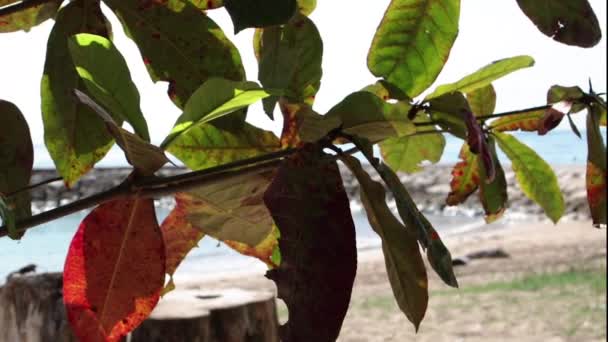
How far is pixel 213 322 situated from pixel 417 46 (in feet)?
3.65

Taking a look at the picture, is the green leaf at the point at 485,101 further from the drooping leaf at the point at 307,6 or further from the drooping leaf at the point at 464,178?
the drooping leaf at the point at 307,6

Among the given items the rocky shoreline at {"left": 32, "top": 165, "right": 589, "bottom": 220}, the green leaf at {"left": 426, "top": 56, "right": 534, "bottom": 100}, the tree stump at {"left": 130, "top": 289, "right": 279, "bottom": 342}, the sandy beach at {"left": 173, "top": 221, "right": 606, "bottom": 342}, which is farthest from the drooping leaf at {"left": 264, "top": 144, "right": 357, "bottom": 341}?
the rocky shoreline at {"left": 32, "top": 165, "right": 589, "bottom": 220}

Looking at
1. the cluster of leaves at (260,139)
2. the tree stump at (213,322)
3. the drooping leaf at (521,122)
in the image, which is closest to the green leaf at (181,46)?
the cluster of leaves at (260,139)

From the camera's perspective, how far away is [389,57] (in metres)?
0.44

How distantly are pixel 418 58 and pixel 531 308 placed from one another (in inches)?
204

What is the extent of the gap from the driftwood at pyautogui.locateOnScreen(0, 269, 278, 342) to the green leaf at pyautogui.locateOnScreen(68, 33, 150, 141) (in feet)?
3.33

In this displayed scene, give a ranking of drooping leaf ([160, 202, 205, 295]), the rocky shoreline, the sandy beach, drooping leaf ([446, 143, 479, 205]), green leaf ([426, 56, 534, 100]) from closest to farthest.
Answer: green leaf ([426, 56, 534, 100]), drooping leaf ([160, 202, 205, 295]), drooping leaf ([446, 143, 479, 205]), the sandy beach, the rocky shoreline

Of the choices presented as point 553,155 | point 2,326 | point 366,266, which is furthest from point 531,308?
point 553,155

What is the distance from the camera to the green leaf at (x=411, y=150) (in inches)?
22.5

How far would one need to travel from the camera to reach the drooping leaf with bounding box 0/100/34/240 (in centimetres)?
46

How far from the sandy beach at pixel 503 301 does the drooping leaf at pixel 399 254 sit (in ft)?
8.76

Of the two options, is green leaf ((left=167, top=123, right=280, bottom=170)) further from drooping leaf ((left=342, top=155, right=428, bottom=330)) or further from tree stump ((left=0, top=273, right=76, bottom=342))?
tree stump ((left=0, top=273, right=76, bottom=342))

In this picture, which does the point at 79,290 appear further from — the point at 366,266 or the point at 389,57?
the point at 366,266

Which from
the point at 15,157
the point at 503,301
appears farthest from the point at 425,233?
the point at 503,301
